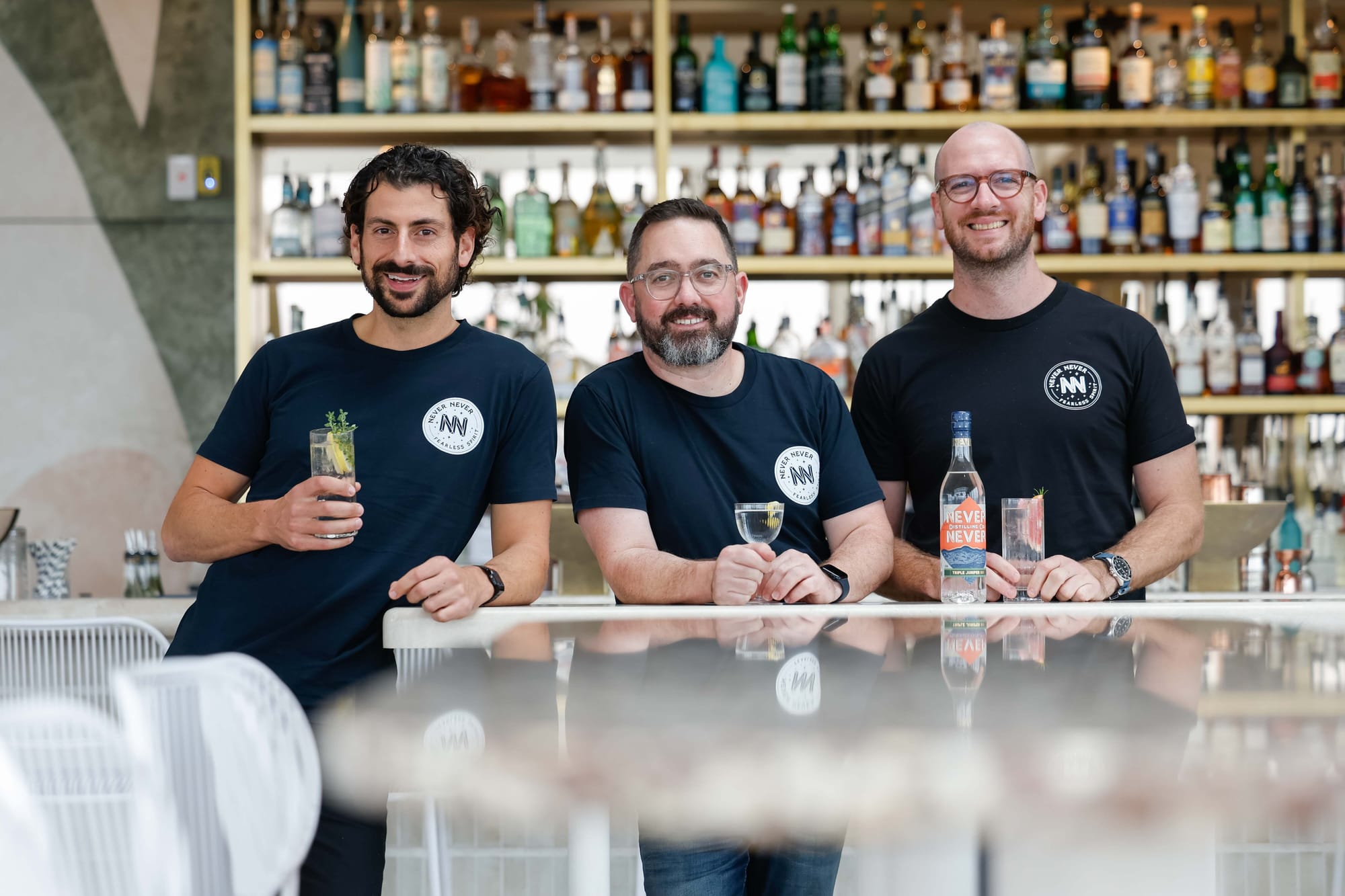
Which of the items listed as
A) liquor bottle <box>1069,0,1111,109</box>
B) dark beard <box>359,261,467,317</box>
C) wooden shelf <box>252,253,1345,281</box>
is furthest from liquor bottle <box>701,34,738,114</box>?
dark beard <box>359,261,467,317</box>

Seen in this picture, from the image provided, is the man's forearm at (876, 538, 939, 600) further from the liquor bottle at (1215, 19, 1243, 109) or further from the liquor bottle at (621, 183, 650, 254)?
the liquor bottle at (1215, 19, 1243, 109)

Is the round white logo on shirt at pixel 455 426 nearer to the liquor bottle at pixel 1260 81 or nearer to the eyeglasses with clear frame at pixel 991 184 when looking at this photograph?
the eyeglasses with clear frame at pixel 991 184

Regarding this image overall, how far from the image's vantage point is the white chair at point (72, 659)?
225cm

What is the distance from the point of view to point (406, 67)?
2.93m

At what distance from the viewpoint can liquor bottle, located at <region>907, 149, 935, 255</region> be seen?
2.94 meters

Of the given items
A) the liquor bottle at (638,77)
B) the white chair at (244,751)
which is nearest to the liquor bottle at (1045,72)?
the liquor bottle at (638,77)

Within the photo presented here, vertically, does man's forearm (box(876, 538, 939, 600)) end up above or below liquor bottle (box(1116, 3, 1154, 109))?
below

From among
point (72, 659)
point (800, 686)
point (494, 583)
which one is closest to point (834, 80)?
A: point (494, 583)

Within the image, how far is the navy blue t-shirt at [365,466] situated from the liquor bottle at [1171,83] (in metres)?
2.07

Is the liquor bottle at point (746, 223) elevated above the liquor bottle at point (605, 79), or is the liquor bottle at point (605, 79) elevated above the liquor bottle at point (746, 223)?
the liquor bottle at point (605, 79)

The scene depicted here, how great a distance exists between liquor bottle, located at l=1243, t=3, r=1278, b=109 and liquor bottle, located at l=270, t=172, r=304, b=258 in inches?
91.6

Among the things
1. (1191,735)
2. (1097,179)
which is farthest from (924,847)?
(1097,179)

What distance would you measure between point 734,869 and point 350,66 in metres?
2.31

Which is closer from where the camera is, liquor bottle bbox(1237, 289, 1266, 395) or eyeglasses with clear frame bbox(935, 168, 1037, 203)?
eyeglasses with clear frame bbox(935, 168, 1037, 203)
